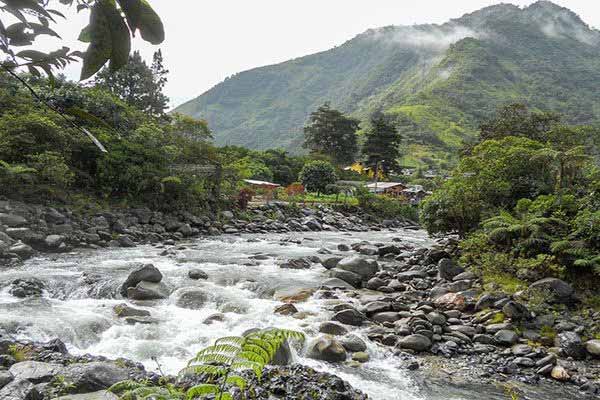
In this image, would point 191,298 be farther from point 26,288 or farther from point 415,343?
point 415,343

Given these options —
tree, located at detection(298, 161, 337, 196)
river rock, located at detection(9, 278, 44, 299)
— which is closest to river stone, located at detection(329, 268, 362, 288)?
river rock, located at detection(9, 278, 44, 299)

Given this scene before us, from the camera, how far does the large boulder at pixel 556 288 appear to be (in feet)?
30.6

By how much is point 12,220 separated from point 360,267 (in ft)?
38.4

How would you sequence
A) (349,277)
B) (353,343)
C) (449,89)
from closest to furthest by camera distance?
1. (353,343)
2. (349,277)
3. (449,89)

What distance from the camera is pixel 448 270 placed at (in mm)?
12492

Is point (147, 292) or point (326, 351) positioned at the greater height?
point (147, 292)

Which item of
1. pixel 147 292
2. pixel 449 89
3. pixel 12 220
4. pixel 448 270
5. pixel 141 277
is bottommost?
pixel 448 270

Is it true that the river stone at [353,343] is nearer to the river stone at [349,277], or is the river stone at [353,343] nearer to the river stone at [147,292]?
the river stone at [349,277]

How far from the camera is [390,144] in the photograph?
48656mm

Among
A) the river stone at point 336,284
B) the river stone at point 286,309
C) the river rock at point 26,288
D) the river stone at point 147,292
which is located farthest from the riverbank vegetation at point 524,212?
the river rock at point 26,288

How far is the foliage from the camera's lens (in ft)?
2.88

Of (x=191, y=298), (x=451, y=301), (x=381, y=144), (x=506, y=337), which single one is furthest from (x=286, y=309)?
(x=381, y=144)

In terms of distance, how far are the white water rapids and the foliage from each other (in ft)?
20.5

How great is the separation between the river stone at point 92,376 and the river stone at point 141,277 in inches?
187
